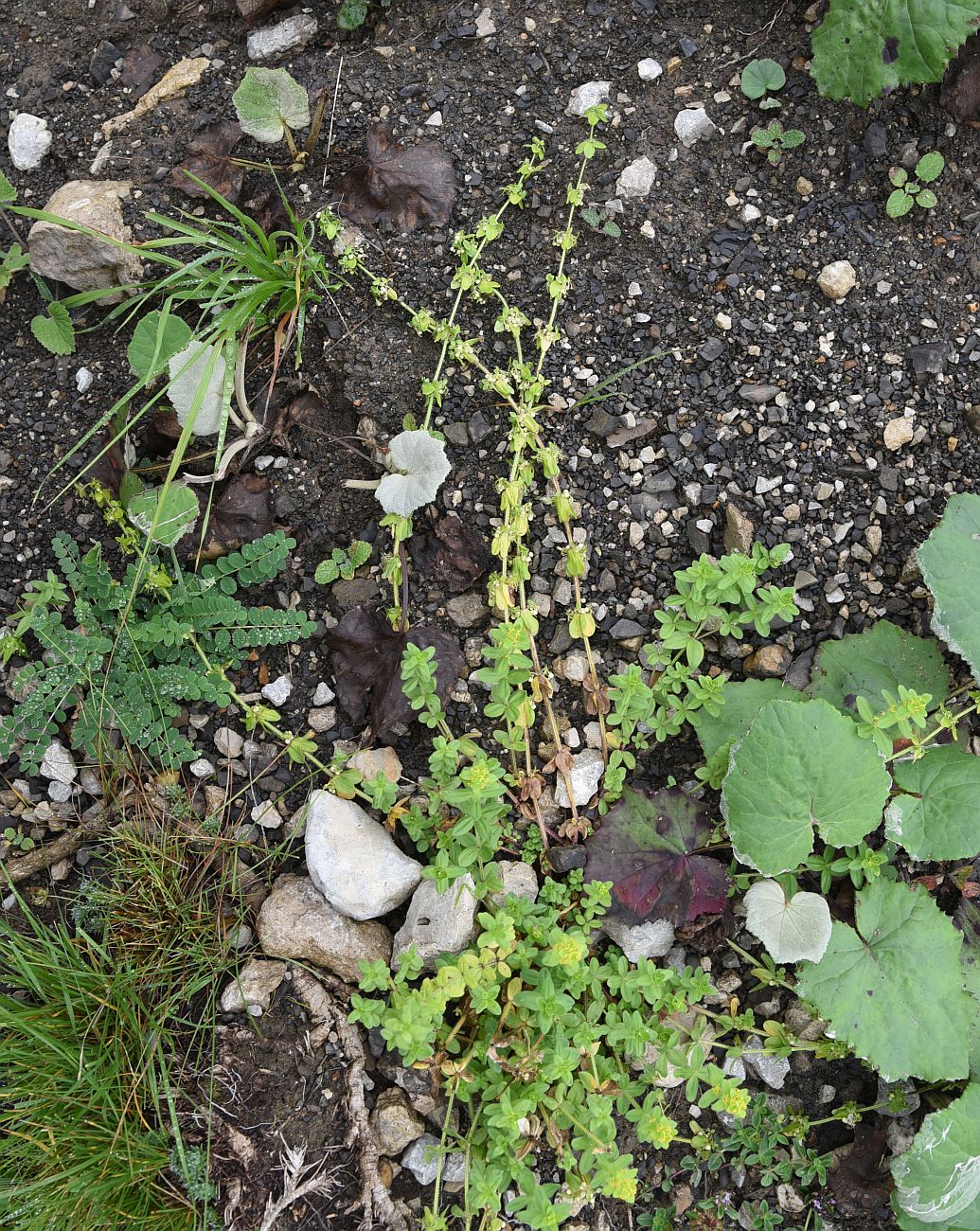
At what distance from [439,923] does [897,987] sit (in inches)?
38.9

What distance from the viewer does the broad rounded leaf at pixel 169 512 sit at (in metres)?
2.25

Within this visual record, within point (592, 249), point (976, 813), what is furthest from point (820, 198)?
point (976, 813)

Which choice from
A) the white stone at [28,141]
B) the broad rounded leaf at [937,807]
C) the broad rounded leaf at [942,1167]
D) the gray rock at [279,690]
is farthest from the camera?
the white stone at [28,141]

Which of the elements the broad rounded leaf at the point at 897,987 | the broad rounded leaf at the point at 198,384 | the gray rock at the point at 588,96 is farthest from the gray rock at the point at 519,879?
the gray rock at the point at 588,96

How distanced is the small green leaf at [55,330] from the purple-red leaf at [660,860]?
1.85 m

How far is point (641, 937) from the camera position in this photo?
2119 mm

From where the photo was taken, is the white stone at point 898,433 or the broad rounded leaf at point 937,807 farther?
the white stone at point 898,433

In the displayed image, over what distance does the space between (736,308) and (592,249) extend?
397 millimetres

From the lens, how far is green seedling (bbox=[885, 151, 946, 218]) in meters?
2.33

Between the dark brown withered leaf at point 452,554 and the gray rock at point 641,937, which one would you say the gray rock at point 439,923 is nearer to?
the gray rock at point 641,937

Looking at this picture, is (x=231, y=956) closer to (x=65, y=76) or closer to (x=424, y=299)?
(x=424, y=299)

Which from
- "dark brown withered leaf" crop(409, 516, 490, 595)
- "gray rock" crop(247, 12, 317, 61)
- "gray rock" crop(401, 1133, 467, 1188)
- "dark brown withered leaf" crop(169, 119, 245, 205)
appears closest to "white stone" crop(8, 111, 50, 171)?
"dark brown withered leaf" crop(169, 119, 245, 205)

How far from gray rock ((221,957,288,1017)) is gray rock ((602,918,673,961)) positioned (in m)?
0.76

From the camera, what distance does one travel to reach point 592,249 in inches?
95.0
